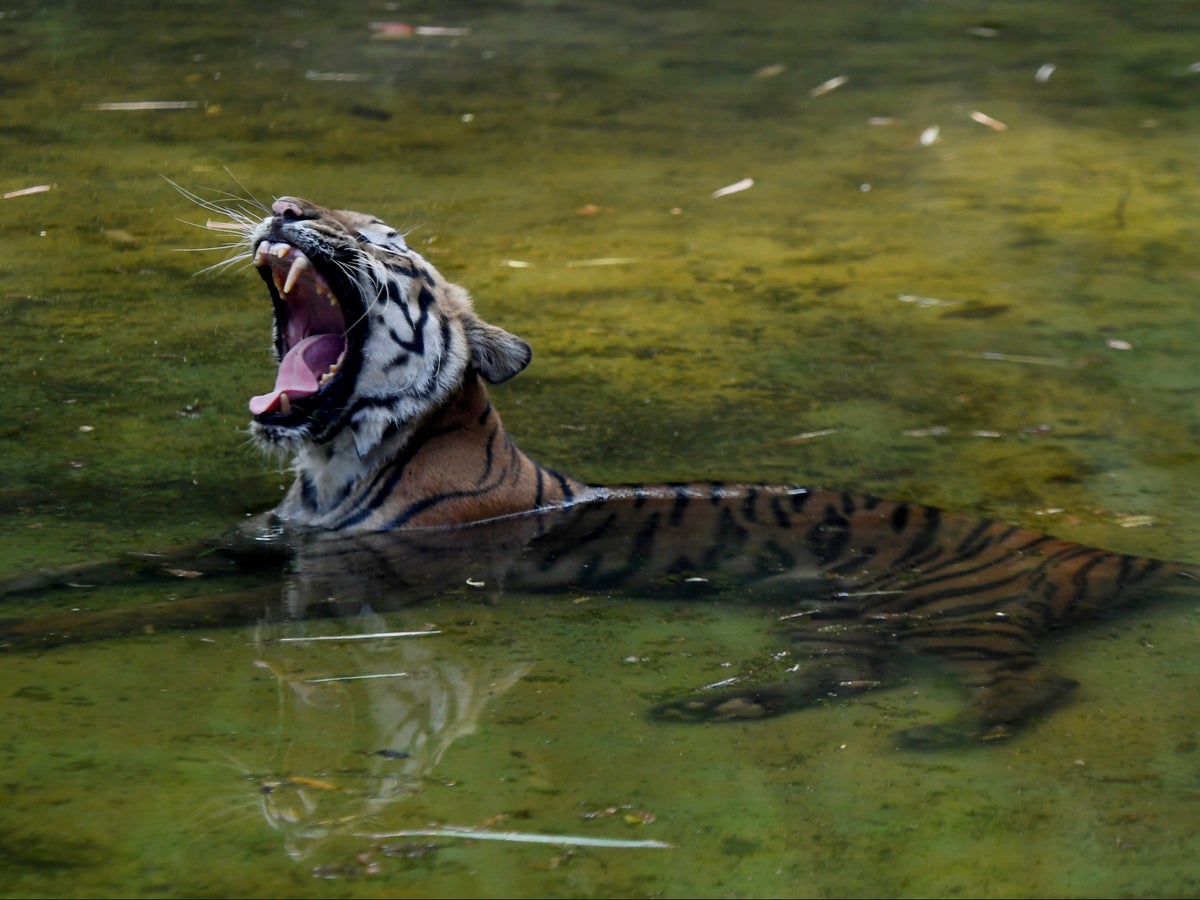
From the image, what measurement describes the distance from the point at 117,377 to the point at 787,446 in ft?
5.29

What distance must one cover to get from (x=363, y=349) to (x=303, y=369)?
128 mm

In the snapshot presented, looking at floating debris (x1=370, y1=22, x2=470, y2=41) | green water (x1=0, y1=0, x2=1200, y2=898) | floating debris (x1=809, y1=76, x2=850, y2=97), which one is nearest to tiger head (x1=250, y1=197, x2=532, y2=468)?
green water (x1=0, y1=0, x2=1200, y2=898)

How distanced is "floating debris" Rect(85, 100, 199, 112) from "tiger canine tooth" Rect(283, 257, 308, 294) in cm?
372

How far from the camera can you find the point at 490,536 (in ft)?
11.6

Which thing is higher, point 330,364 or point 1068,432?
point 330,364

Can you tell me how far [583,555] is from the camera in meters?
3.39

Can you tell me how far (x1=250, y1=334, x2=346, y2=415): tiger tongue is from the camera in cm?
340

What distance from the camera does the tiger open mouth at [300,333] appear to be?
3.38 meters

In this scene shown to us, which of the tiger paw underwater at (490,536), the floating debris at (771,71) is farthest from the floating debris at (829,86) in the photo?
the tiger paw underwater at (490,536)

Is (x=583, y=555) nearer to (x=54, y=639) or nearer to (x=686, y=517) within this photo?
(x=686, y=517)

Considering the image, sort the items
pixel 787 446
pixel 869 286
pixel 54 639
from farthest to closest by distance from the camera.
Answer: pixel 869 286, pixel 787 446, pixel 54 639

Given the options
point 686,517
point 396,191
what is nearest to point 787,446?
point 686,517

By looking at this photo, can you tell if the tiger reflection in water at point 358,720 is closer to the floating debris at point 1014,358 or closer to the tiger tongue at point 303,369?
the tiger tongue at point 303,369

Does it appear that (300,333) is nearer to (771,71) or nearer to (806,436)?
(806,436)
